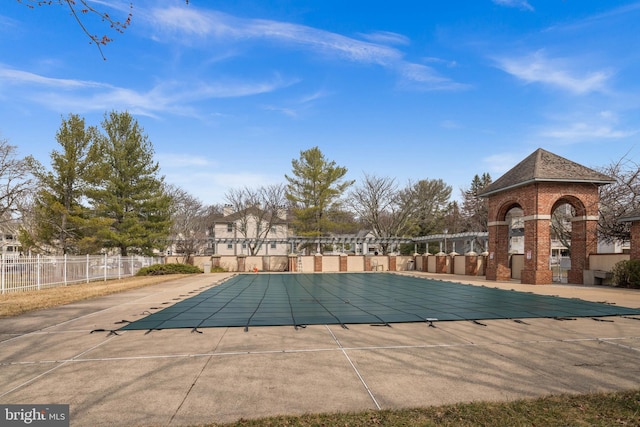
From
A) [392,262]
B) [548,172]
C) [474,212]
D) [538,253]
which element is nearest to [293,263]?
[392,262]

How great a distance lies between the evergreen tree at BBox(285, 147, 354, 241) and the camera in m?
39.5

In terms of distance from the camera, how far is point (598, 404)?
3812 mm

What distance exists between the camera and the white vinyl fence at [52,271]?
14384 mm

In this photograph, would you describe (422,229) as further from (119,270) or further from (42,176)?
(42,176)

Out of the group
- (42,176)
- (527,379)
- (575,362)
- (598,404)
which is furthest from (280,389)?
(42,176)

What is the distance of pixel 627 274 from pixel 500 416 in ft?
59.6

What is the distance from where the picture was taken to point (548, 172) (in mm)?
19172

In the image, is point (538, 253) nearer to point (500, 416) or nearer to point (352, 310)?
point (352, 310)

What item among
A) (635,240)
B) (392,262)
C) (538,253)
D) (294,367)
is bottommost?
(392,262)

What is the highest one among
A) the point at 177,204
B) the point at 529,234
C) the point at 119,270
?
the point at 177,204

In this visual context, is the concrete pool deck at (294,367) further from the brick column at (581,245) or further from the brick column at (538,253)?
the brick column at (581,245)

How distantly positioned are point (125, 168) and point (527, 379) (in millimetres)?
28760

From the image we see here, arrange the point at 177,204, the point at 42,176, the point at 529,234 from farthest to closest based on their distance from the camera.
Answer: the point at 177,204 → the point at 42,176 → the point at 529,234

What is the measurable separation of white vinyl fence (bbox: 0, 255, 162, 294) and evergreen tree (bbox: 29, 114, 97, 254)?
246 centimetres
